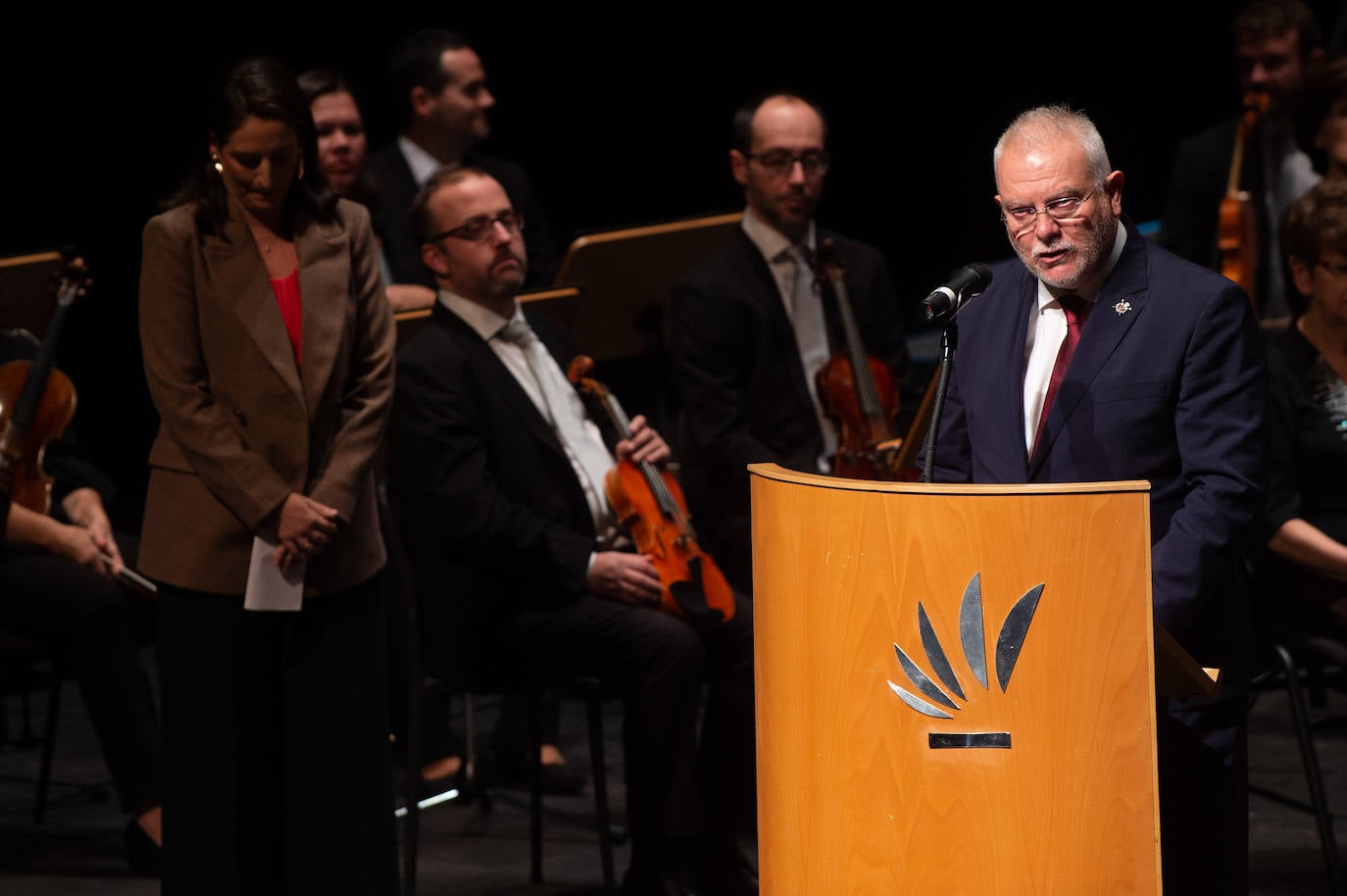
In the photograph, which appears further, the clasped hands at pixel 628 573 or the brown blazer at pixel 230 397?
the clasped hands at pixel 628 573

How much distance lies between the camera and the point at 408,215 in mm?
4531

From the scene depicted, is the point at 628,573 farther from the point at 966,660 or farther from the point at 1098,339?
the point at 966,660

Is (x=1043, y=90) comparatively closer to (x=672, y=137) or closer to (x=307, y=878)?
(x=672, y=137)

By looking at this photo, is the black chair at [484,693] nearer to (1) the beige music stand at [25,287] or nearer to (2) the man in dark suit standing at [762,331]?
(2) the man in dark suit standing at [762,331]

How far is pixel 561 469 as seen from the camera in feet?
12.6

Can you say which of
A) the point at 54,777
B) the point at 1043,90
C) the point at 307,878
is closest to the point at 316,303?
the point at 307,878

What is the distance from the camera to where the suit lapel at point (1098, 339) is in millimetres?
2436

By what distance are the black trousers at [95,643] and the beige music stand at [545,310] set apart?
879mm

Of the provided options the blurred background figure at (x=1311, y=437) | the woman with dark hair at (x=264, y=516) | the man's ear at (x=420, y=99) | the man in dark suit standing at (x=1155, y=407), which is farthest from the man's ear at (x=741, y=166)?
the man in dark suit standing at (x=1155, y=407)

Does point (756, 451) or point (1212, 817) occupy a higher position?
point (756, 451)

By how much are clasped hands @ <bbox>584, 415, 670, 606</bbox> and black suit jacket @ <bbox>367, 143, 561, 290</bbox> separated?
1009mm

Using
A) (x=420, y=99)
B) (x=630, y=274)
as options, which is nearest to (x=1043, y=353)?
(x=630, y=274)

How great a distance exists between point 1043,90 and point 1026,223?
5.90 m

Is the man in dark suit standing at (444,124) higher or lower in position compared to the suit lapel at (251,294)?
higher
